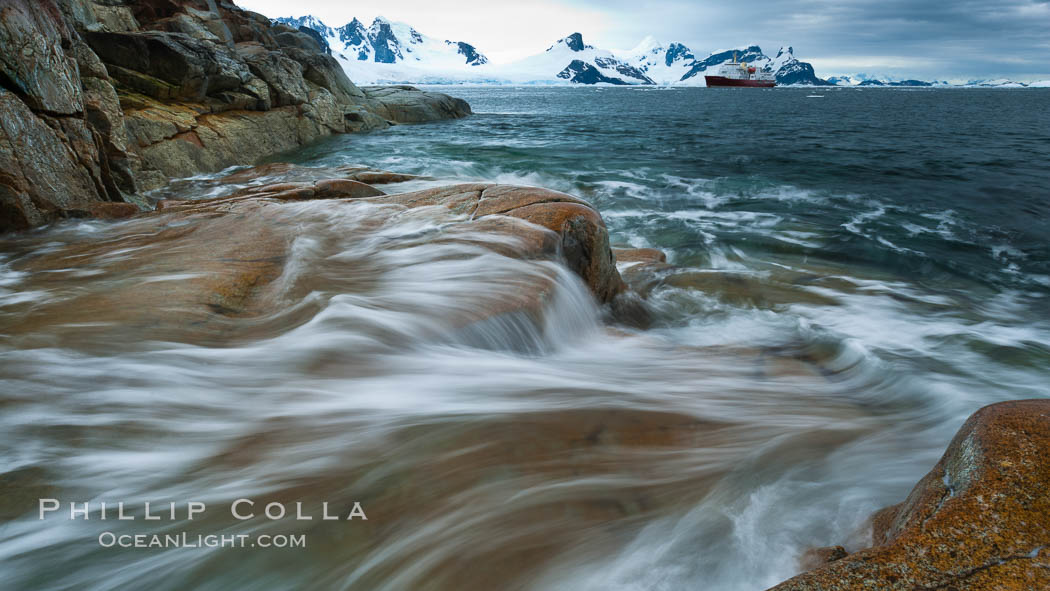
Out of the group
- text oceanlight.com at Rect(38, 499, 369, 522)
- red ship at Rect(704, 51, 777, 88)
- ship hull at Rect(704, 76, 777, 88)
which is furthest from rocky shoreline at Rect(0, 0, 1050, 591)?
red ship at Rect(704, 51, 777, 88)

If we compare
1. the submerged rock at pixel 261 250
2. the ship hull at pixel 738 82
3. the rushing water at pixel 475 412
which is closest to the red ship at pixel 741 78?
the ship hull at pixel 738 82

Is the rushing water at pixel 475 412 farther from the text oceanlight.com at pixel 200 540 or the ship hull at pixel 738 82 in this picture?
the ship hull at pixel 738 82

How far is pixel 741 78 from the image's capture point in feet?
412

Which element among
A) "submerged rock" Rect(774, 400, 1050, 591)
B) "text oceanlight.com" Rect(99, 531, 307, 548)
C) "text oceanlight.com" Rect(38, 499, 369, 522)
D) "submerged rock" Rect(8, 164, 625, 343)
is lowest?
"text oceanlight.com" Rect(99, 531, 307, 548)

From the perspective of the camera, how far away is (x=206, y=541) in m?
1.98

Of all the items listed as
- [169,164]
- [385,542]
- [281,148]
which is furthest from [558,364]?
[281,148]

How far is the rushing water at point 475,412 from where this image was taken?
1945 millimetres

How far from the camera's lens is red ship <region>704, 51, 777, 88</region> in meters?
123

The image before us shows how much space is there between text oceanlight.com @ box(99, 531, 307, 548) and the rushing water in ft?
0.11

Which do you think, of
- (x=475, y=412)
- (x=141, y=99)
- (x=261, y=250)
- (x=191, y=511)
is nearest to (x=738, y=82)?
(x=141, y=99)

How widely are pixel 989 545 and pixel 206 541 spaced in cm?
241

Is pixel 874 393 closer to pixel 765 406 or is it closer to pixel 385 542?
pixel 765 406

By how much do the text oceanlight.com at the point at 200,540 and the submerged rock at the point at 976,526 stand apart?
165 cm

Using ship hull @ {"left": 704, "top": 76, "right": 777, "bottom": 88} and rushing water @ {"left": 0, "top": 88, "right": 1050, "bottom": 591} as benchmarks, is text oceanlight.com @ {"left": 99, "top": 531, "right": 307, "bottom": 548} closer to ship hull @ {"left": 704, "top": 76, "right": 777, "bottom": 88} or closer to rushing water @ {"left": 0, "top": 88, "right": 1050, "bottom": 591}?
rushing water @ {"left": 0, "top": 88, "right": 1050, "bottom": 591}
